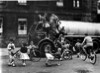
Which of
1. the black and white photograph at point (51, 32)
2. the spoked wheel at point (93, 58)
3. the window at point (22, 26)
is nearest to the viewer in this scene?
the spoked wheel at point (93, 58)

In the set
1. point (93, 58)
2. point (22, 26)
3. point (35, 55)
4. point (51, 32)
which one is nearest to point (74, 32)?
point (51, 32)

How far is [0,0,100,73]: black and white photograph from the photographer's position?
43.9ft

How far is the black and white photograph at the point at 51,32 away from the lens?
13.4 metres

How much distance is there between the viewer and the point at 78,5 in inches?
1060

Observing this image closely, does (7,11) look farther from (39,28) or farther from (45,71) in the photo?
(45,71)

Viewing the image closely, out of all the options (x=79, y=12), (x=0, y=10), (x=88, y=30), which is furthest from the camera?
(x=79, y=12)

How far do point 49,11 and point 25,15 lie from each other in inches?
101

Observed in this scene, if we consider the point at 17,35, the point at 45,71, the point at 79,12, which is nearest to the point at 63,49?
the point at 45,71

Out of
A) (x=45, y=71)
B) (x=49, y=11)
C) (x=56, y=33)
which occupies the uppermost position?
(x=49, y=11)

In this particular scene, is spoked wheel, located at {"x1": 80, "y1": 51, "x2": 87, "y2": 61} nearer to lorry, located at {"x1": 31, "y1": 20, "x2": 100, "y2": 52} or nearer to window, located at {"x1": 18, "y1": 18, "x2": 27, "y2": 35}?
lorry, located at {"x1": 31, "y1": 20, "x2": 100, "y2": 52}

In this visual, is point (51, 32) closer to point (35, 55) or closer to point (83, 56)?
point (35, 55)

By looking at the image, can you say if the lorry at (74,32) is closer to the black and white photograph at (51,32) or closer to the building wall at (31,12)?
the black and white photograph at (51,32)

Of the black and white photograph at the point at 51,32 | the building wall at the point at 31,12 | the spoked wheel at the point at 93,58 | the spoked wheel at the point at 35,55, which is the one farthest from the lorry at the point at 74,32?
the building wall at the point at 31,12

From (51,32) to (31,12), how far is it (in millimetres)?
9203
